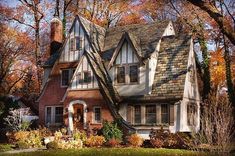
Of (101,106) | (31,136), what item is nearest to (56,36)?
(101,106)

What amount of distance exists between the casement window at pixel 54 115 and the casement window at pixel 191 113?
37.2 feet

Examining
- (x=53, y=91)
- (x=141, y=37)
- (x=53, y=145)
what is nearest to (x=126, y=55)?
(x=141, y=37)

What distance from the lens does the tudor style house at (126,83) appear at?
3014 cm

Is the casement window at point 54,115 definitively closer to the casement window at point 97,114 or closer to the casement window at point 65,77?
the casement window at point 65,77

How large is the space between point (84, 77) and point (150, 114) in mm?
6407

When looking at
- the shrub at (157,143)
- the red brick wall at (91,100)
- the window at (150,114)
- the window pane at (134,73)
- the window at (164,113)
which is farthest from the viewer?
the window pane at (134,73)

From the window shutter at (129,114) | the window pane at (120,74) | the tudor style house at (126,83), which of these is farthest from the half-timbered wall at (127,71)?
the window shutter at (129,114)

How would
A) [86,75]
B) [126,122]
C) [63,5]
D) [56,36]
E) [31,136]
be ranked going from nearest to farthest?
[31,136], [126,122], [86,75], [56,36], [63,5]

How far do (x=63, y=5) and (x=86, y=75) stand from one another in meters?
21.5

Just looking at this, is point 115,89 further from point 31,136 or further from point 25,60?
point 25,60

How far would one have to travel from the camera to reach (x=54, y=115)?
3391cm

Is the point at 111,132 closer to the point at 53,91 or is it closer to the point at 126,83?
the point at 126,83

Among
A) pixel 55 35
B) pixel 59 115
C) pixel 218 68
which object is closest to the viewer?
pixel 59 115

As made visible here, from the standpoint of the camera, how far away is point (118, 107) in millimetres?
31531
